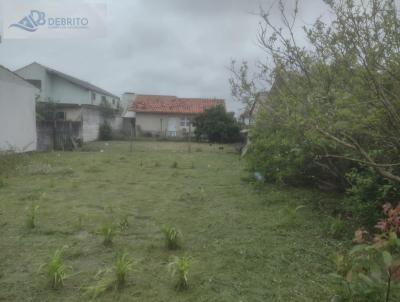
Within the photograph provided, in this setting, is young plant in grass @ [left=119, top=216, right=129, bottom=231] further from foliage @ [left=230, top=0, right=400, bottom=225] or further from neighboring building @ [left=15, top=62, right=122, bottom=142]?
neighboring building @ [left=15, top=62, right=122, bottom=142]

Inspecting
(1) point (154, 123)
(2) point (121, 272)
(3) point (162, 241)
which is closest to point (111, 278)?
(2) point (121, 272)

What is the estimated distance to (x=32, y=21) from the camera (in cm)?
1152

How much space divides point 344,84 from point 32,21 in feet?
38.5

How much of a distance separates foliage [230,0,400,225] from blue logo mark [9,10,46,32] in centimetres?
1016

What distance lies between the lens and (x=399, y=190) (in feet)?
12.1

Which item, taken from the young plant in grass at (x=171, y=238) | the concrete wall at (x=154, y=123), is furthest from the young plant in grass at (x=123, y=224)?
the concrete wall at (x=154, y=123)

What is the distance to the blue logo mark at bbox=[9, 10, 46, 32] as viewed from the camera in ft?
37.2

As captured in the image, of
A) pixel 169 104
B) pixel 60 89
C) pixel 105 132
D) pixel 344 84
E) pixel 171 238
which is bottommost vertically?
pixel 171 238

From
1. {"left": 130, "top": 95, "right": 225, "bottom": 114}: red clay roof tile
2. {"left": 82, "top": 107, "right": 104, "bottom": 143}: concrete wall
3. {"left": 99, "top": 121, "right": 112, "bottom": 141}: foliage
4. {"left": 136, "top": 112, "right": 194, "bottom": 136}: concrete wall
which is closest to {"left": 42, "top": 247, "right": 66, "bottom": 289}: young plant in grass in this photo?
{"left": 82, "top": 107, "right": 104, "bottom": 143}: concrete wall

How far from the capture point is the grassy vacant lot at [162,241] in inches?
109

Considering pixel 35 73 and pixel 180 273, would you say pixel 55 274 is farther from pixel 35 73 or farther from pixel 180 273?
pixel 35 73

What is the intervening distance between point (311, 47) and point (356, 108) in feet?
3.04

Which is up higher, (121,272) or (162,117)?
(162,117)

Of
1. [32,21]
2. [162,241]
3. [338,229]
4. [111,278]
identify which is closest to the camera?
[111,278]
